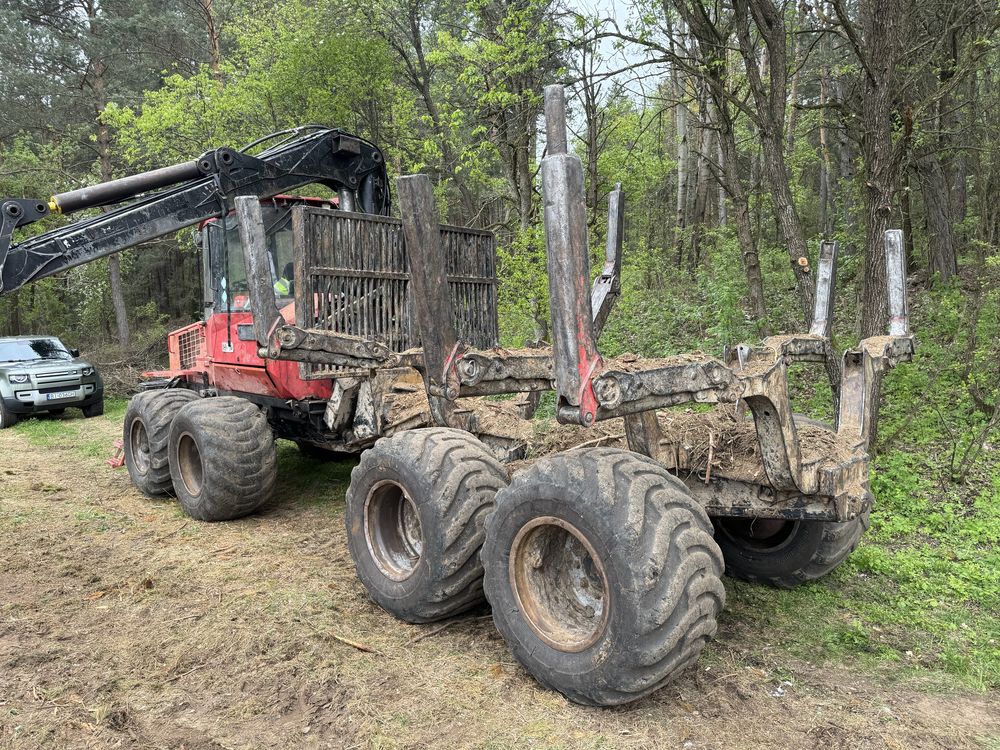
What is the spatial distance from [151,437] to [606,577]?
5.55 metres

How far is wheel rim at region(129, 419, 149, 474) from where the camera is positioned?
7586mm

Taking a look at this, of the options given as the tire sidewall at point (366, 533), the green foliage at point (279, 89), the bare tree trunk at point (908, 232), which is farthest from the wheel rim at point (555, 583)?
the green foliage at point (279, 89)

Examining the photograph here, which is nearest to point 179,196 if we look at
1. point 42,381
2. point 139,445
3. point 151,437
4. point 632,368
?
point 151,437

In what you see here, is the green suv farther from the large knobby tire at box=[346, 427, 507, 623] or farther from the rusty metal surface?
the rusty metal surface

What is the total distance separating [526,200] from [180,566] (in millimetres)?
8019

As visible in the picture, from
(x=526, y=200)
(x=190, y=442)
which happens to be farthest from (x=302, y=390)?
(x=526, y=200)

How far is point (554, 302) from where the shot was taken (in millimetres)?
2904

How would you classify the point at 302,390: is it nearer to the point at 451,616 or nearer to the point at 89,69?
the point at 451,616

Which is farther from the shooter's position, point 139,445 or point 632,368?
point 139,445

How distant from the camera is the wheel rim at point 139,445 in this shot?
759 centimetres

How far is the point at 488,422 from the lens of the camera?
5.22 metres

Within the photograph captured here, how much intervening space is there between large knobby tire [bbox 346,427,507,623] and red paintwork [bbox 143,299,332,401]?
2.00m

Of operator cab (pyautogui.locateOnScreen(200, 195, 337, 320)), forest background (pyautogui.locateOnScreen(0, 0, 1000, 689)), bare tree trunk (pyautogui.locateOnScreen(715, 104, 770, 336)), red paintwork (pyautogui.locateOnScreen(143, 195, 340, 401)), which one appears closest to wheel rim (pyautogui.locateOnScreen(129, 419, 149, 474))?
red paintwork (pyautogui.locateOnScreen(143, 195, 340, 401))

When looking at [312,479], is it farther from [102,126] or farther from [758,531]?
[102,126]
